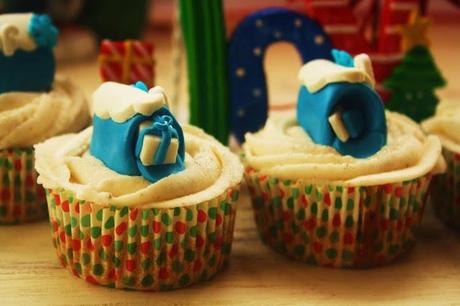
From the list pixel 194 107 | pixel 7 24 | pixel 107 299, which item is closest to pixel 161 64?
pixel 194 107

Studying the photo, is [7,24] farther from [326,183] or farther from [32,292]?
[326,183]

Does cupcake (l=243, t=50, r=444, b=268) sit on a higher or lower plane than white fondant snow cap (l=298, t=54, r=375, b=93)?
lower

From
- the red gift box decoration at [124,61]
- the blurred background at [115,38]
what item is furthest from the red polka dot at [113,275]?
the blurred background at [115,38]

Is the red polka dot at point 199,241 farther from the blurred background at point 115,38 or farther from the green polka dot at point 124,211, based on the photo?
the blurred background at point 115,38

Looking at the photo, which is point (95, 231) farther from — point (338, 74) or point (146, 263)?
point (338, 74)

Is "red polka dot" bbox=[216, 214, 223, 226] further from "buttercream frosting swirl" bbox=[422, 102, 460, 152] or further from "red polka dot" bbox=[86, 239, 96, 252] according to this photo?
"buttercream frosting swirl" bbox=[422, 102, 460, 152]

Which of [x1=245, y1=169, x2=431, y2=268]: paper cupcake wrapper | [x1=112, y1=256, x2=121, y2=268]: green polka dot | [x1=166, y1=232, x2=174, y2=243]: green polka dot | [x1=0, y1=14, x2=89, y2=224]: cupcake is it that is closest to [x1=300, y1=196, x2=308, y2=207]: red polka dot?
[x1=245, y1=169, x2=431, y2=268]: paper cupcake wrapper

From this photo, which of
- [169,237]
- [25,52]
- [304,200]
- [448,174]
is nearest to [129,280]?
[169,237]
